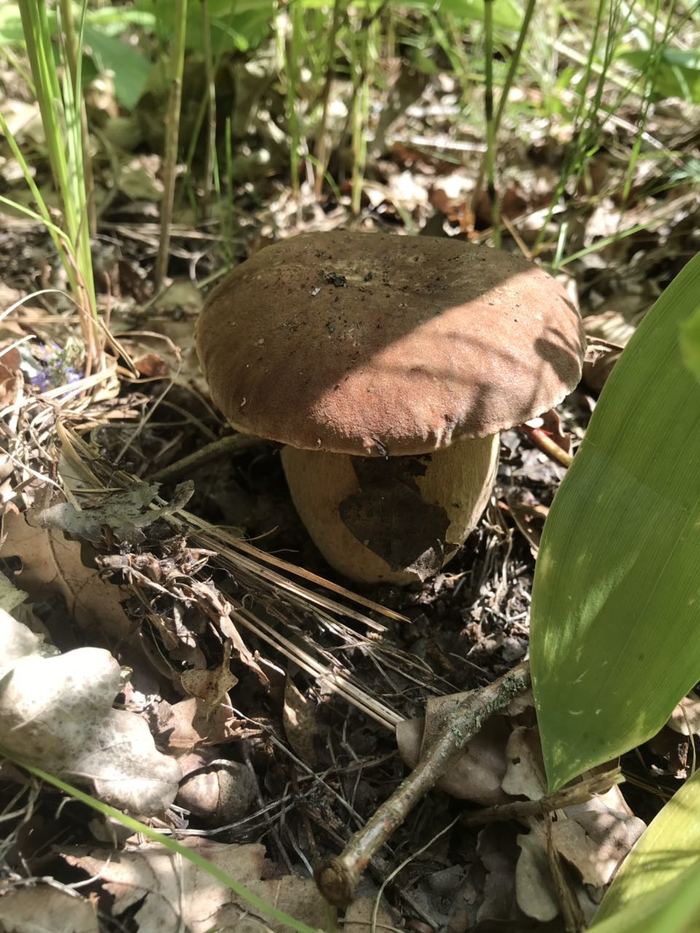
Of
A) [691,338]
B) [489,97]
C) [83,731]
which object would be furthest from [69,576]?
[489,97]

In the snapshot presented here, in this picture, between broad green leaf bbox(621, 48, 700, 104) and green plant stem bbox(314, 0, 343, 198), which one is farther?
broad green leaf bbox(621, 48, 700, 104)

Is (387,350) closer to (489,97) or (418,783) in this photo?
(418,783)

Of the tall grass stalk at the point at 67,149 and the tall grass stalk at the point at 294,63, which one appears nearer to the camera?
the tall grass stalk at the point at 67,149

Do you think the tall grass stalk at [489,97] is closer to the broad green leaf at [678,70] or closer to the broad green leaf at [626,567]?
the broad green leaf at [678,70]

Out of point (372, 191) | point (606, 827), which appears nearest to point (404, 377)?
A: point (606, 827)

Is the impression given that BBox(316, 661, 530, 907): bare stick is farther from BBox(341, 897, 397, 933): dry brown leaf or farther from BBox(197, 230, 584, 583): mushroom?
BBox(197, 230, 584, 583): mushroom

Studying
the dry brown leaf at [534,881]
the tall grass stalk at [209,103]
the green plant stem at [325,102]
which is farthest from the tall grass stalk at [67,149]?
the dry brown leaf at [534,881]

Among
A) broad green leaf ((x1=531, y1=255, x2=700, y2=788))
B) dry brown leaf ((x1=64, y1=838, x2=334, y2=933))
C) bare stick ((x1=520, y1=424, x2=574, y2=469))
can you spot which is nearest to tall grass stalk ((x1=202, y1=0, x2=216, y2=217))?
bare stick ((x1=520, y1=424, x2=574, y2=469))
